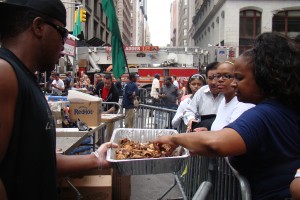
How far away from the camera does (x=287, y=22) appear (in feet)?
121

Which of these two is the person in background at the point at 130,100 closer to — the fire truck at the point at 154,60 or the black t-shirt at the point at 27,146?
the black t-shirt at the point at 27,146

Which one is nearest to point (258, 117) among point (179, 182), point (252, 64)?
point (252, 64)

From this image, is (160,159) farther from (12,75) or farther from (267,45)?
(12,75)

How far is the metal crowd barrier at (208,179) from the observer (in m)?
2.61

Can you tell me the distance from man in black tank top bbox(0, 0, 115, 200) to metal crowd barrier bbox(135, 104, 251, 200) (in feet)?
3.90

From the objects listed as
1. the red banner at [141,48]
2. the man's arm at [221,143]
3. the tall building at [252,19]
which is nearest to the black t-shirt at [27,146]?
the man's arm at [221,143]

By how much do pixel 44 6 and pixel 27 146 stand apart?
692 millimetres

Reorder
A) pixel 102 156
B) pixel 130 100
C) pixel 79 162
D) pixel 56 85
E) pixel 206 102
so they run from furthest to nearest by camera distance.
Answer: pixel 56 85 < pixel 130 100 < pixel 206 102 < pixel 102 156 < pixel 79 162

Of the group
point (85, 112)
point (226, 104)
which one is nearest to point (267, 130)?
point (226, 104)

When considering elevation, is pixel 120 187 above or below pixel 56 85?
below

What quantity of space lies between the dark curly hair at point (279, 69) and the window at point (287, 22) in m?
37.2

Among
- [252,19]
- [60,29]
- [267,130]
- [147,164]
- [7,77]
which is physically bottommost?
[147,164]

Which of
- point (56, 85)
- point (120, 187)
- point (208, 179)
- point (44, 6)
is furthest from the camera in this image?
point (56, 85)

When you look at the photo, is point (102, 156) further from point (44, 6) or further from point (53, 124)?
point (44, 6)
